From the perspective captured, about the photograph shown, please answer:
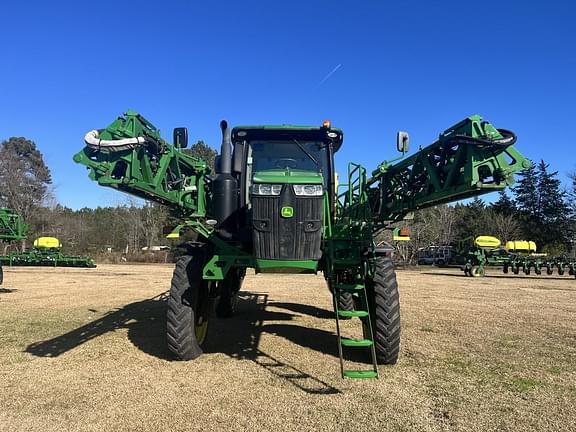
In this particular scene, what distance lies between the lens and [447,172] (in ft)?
17.1

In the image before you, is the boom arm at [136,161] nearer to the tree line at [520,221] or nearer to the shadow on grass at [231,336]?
the shadow on grass at [231,336]

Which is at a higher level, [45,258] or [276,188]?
[276,188]

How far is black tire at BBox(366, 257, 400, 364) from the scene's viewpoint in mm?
5852

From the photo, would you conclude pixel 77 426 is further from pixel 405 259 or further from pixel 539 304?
pixel 405 259

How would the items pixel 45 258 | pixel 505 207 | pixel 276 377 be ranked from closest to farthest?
pixel 276 377, pixel 45 258, pixel 505 207

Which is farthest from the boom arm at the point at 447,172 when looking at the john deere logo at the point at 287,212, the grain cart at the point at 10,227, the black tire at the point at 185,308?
the grain cart at the point at 10,227

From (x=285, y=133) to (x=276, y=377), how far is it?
3475 mm

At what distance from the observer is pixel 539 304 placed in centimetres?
1270

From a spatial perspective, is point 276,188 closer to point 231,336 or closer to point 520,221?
point 231,336

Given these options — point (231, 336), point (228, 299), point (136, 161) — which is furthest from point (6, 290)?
point (136, 161)

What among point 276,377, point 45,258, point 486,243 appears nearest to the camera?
point 276,377

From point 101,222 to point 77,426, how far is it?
73.4 meters

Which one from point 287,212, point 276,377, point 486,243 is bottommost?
point 276,377

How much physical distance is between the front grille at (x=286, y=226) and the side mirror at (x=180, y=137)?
4.51ft
